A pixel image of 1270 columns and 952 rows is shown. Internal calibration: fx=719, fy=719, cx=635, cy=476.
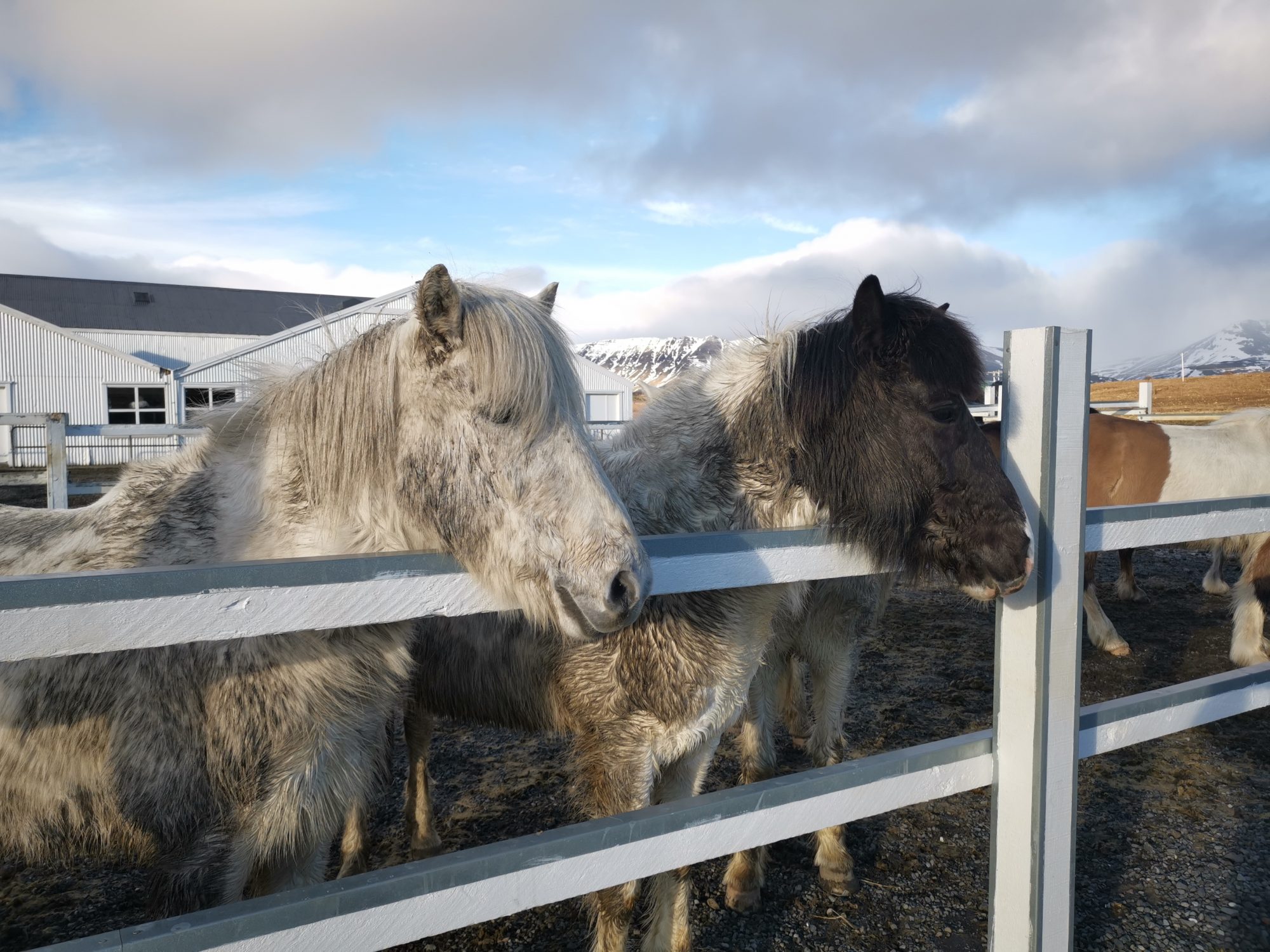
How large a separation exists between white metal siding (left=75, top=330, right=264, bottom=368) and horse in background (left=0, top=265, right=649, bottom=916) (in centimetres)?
3088

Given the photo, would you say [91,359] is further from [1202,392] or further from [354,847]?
[1202,392]

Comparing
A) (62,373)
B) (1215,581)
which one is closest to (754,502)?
(1215,581)

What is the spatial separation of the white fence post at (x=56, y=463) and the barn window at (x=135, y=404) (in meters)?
22.5

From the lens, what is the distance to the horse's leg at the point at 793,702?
4355mm

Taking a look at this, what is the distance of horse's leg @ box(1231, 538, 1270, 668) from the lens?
582cm

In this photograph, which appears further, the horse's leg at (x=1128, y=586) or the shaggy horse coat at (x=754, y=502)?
the horse's leg at (x=1128, y=586)

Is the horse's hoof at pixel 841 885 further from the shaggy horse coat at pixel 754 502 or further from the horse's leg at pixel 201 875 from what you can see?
the horse's leg at pixel 201 875

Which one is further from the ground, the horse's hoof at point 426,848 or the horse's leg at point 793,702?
the horse's leg at point 793,702

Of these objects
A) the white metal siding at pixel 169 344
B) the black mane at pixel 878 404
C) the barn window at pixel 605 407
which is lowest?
the black mane at pixel 878 404

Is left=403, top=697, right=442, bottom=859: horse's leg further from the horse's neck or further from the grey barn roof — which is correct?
the grey barn roof

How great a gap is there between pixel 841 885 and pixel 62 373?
107 feet

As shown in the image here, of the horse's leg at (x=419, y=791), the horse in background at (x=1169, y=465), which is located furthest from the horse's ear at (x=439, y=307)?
the horse in background at (x=1169, y=465)

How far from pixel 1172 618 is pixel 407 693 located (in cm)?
810

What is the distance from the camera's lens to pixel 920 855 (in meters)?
3.41
